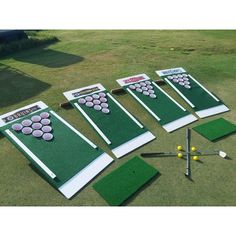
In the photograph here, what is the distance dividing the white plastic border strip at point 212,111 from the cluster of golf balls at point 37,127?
23.3ft

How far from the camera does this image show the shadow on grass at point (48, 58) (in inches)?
739

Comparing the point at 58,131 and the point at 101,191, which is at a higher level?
the point at 58,131

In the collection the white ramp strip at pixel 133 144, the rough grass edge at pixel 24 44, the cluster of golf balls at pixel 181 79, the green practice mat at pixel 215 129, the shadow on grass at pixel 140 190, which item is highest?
the rough grass edge at pixel 24 44

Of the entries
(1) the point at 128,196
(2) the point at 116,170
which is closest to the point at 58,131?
(2) the point at 116,170

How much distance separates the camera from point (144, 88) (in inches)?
607

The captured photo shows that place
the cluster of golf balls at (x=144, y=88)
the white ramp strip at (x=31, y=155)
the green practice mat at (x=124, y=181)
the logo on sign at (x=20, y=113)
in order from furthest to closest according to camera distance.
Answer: the cluster of golf balls at (x=144, y=88) → the logo on sign at (x=20, y=113) → the white ramp strip at (x=31, y=155) → the green practice mat at (x=124, y=181)

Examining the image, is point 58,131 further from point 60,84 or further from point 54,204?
point 60,84

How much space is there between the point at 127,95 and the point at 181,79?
338 centimetres

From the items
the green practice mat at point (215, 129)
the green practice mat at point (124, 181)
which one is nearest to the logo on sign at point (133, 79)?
the green practice mat at point (215, 129)

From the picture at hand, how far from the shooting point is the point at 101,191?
984 centimetres

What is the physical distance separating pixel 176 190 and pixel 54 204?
12.9 feet

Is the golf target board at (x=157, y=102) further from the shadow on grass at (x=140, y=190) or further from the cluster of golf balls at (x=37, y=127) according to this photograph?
the cluster of golf balls at (x=37, y=127)

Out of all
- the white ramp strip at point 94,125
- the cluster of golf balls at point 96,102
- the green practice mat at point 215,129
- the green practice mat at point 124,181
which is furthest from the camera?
the cluster of golf balls at point 96,102

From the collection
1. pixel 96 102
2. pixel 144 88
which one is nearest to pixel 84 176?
pixel 96 102
